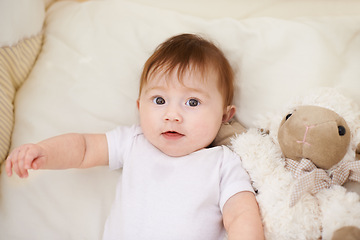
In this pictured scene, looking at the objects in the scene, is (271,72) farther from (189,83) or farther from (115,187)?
(115,187)

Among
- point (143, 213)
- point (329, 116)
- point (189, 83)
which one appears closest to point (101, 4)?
point (189, 83)

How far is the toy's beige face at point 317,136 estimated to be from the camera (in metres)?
0.87

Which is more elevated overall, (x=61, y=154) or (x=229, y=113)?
(x=229, y=113)

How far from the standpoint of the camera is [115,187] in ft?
3.88

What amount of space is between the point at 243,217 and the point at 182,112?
0.35m

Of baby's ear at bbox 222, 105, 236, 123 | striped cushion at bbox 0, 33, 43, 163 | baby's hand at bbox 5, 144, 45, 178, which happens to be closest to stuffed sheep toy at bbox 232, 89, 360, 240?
baby's ear at bbox 222, 105, 236, 123

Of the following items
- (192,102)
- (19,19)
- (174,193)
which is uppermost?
(19,19)

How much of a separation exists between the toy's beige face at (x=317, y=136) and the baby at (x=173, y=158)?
7.4 inches

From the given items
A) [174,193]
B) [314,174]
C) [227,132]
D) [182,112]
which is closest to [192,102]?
[182,112]

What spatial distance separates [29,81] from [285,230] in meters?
1.08

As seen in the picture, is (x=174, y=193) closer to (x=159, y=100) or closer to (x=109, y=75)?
(x=159, y=100)

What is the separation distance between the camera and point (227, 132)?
1140 millimetres

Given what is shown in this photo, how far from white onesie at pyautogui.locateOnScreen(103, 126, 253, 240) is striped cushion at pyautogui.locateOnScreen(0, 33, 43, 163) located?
1.47 ft

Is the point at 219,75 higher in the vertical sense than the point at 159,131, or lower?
higher
